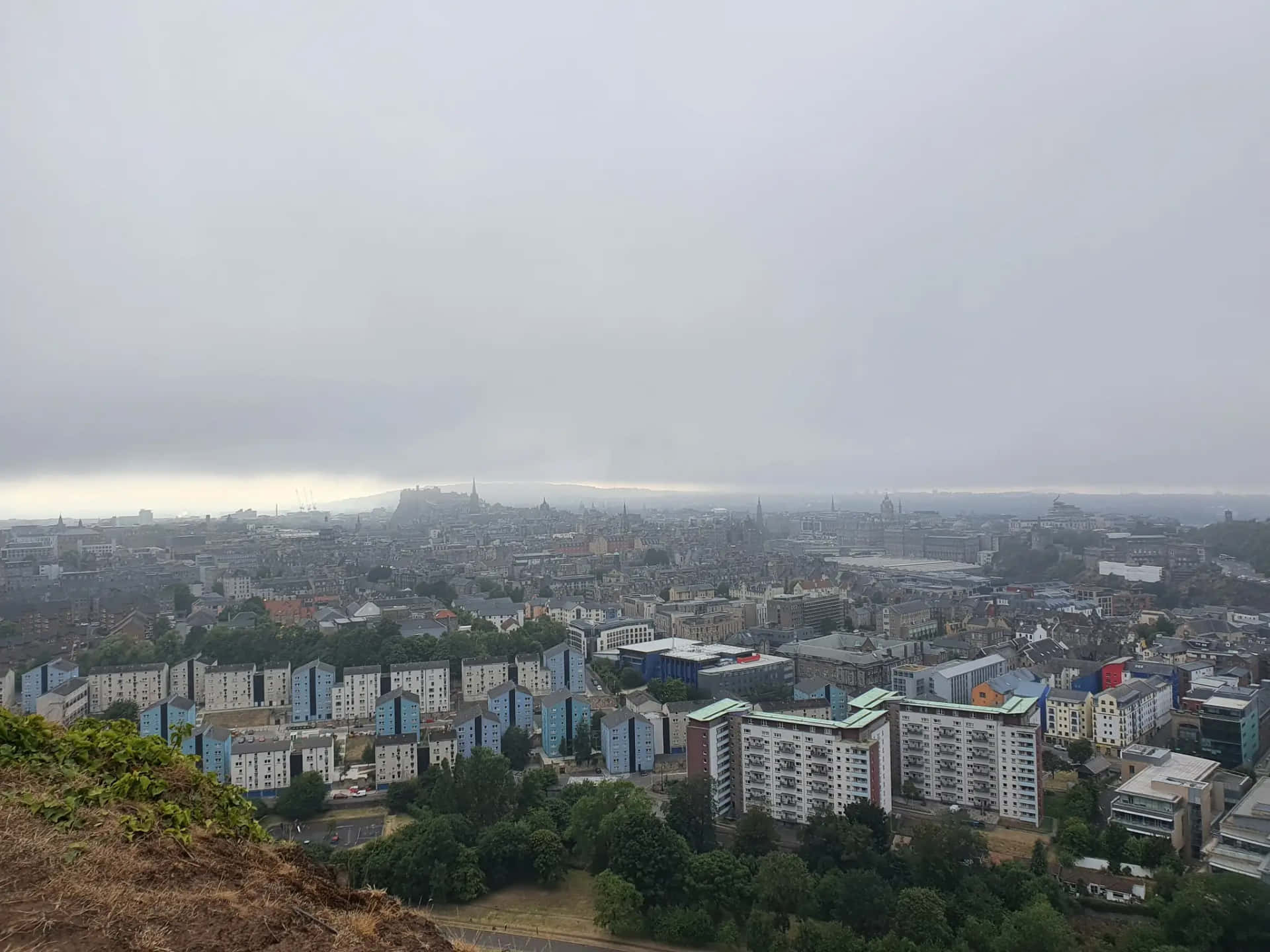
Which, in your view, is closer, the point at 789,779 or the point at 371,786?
the point at 789,779

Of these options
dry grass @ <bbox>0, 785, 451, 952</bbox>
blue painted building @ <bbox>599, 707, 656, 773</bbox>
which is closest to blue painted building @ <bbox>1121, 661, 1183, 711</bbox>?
blue painted building @ <bbox>599, 707, 656, 773</bbox>

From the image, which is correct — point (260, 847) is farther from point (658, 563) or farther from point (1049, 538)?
point (1049, 538)

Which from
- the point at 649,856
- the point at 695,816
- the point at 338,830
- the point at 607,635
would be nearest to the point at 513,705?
the point at 338,830

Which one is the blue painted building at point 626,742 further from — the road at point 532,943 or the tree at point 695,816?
the road at point 532,943

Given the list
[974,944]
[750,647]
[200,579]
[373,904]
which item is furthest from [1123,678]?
[200,579]

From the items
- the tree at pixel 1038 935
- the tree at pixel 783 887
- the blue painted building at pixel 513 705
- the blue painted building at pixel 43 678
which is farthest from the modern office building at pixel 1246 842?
the blue painted building at pixel 43 678

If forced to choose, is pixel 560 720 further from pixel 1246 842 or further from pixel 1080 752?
pixel 1246 842

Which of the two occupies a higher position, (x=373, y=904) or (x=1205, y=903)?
(x=373, y=904)
